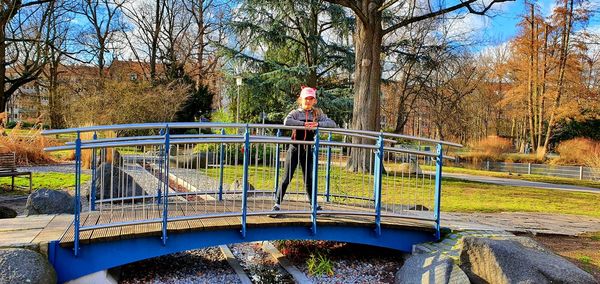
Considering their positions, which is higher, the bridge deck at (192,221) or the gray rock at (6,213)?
the bridge deck at (192,221)

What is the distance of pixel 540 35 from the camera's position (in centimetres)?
3309

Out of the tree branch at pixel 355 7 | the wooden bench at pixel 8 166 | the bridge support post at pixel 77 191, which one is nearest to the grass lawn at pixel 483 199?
the wooden bench at pixel 8 166

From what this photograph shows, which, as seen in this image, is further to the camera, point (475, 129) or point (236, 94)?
point (475, 129)

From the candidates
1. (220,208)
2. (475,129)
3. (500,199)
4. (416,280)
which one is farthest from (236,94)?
(475,129)

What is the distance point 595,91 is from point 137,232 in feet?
119

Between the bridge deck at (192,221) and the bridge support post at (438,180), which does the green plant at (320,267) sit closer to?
the bridge deck at (192,221)

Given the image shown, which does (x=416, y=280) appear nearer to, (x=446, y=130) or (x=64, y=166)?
(x=64, y=166)

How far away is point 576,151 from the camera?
28656 mm

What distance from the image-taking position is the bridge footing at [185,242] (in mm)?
4340

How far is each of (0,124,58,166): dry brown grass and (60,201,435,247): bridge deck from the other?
36.1ft

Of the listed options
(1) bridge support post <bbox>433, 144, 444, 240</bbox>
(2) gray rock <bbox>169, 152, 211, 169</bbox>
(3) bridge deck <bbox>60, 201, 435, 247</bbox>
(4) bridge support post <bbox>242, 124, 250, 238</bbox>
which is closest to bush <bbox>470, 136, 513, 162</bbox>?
(2) gray rock <bbox>169, 152, 211, 169</bbox>

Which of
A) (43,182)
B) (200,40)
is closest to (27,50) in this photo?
(200,40)

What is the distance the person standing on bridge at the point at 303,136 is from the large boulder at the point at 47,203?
3287 mm

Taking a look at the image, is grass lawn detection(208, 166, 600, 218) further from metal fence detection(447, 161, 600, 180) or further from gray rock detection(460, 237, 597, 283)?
metal fence detection(447, 161, 600, 180)
